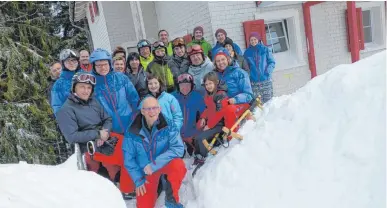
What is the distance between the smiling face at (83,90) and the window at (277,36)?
5.67 m

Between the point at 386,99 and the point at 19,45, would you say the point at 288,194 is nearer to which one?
the point at 386,99

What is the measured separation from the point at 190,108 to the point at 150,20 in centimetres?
715

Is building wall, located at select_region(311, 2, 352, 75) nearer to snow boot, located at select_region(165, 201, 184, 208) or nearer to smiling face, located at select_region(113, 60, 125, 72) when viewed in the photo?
smiling face, located at select_region(113, 60, 125, 72)

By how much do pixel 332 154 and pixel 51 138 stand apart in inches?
394

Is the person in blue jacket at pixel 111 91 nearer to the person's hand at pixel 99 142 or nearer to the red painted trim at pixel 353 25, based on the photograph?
the person's hand at pixel 99 142

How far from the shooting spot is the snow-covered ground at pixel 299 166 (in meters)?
2.25

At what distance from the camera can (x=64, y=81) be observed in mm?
4203

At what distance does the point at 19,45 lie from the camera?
10.4m

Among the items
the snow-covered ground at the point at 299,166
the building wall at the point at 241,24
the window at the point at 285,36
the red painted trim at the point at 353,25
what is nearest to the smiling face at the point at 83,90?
the snow-covered ground at the point at 299,166

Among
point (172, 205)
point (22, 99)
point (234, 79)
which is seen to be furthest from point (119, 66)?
point (22, 99)

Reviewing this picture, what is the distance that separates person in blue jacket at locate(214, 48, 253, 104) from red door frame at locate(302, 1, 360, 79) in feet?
13.9

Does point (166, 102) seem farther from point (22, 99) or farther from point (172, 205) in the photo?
point (22, 99)

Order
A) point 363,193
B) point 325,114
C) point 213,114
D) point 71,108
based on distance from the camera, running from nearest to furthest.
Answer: point 363,193 → point 325,114 → point 71,108 → point 213,114

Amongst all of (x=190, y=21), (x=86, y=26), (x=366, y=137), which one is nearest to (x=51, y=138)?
(x=190, y=21)
